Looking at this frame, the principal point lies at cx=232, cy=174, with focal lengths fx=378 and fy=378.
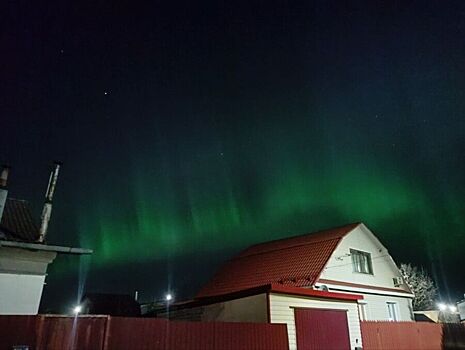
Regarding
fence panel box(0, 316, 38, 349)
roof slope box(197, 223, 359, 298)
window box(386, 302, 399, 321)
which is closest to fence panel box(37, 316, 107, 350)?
fence panel box(0, 316, 38, 349)

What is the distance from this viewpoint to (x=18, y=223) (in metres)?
12.5

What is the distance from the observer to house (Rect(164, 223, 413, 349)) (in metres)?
11.9

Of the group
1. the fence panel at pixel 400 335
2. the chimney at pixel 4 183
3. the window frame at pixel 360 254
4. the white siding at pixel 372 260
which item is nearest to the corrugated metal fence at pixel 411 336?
the fence panel at pixel 400 335

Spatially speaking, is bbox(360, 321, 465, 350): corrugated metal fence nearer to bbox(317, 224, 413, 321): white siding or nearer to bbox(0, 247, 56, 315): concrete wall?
bbox(317, 224, 413, 321): white siding

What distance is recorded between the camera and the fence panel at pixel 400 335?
14.3m

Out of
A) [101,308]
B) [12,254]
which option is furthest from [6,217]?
[101,308]

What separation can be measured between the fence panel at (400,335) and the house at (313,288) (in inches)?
34.5

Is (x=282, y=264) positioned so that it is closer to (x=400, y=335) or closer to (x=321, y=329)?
(x=400, y=335)

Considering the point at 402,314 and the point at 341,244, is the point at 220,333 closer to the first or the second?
the point at 341,244

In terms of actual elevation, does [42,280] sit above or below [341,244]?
below

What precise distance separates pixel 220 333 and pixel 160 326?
1756 mm

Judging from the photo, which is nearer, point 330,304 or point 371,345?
point 330,304

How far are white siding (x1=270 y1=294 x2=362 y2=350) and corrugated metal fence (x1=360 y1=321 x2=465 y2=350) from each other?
570mm

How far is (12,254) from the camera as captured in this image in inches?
421
